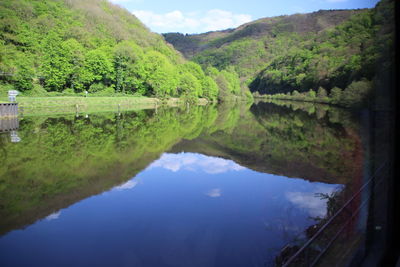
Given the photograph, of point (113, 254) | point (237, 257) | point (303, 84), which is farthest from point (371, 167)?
point (303, 84)

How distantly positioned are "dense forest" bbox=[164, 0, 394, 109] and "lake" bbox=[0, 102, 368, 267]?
1.78 m

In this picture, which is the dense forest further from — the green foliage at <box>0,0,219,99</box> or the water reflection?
the green foliage at <box>0,0,219,99</box>

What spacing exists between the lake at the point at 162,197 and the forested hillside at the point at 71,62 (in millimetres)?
26992

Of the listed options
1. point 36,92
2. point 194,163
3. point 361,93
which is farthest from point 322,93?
point 361,93

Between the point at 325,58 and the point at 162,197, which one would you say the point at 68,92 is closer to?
the point at 162,197

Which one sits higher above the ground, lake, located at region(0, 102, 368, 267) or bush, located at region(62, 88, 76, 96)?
bush, located at region(62, 88, 76, 96)

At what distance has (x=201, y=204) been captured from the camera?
32.3ft

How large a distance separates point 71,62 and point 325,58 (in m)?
47.0

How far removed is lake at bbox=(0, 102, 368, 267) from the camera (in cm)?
673

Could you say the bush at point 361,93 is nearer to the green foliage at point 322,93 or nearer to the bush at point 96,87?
the bush at point 96,87

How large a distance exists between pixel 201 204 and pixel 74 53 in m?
44.8

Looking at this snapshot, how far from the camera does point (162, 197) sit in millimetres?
10391

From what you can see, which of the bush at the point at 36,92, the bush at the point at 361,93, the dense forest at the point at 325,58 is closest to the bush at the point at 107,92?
the bush at the point at 36,92

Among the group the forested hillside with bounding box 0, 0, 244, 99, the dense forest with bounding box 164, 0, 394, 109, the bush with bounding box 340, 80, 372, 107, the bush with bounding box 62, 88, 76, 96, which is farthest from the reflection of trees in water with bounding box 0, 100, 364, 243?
the forested hillside with bounding box 0, 0, 244, 99
